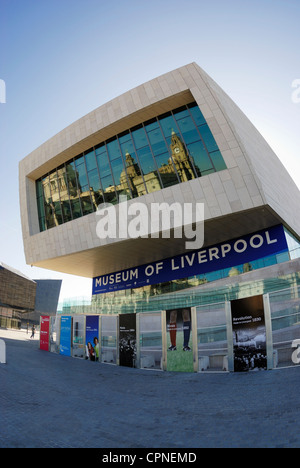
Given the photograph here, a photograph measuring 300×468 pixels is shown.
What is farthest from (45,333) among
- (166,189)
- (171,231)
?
(166,189)

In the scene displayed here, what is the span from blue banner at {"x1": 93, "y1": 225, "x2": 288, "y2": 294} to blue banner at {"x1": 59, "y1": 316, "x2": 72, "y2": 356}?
894 centimetres

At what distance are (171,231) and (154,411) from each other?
558 inches

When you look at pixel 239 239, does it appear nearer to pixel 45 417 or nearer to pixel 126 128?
pixel 126 128

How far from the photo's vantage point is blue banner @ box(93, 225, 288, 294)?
69.3 feet

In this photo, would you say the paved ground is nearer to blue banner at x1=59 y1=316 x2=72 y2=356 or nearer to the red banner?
blue banner at x1=59 y1=316 x2=72 y2=356

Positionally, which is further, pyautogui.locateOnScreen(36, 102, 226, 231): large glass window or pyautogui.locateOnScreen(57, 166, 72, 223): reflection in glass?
pyautogui.locateOnScreen(57, 166, 72, 223): reflection in glass

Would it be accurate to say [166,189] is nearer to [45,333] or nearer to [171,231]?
[171,231]

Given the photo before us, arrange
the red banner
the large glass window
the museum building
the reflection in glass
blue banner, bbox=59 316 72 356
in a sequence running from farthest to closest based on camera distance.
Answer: the reflection in glass → the red banner → blue banner, bbox=59 316 72 356 → the large glass window → the museum building

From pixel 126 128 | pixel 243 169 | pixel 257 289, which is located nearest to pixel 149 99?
pixel 126 128

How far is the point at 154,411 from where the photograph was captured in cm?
803

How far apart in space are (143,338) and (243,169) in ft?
37.4

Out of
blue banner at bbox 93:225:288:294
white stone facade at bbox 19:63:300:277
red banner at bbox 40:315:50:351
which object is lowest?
red banner at bbox 40:315:50:351

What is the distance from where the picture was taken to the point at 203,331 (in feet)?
45.4

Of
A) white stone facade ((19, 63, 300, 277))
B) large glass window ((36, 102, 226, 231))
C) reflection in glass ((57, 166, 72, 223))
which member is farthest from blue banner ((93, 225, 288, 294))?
reflection in glass ((57, 166, 72, 223))
